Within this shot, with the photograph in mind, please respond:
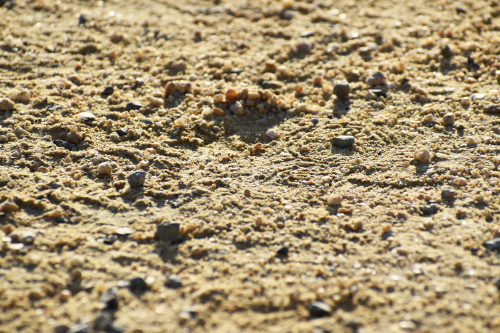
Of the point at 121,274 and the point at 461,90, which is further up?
the point at 461,90

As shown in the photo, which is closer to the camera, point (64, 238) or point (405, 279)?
point (405, 279)

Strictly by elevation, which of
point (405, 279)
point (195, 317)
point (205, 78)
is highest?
point (205, 78)

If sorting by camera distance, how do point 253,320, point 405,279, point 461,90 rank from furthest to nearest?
point 461,90
point 405,279
point 253,320

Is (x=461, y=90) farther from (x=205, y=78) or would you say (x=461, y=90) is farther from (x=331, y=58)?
(x=205, y=78)

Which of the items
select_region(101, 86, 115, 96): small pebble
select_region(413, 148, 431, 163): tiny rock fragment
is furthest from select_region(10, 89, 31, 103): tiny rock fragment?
select_region(413, 148, 431, 163): tiny rock fragment

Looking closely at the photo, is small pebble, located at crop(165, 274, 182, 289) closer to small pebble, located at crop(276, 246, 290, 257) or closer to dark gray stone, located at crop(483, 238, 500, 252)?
small pebble, located at crop(276, 246, 290, 257)

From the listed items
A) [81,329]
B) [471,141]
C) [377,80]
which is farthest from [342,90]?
[81,329]

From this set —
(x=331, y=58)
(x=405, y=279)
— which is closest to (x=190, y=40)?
(x=331, y=58)
